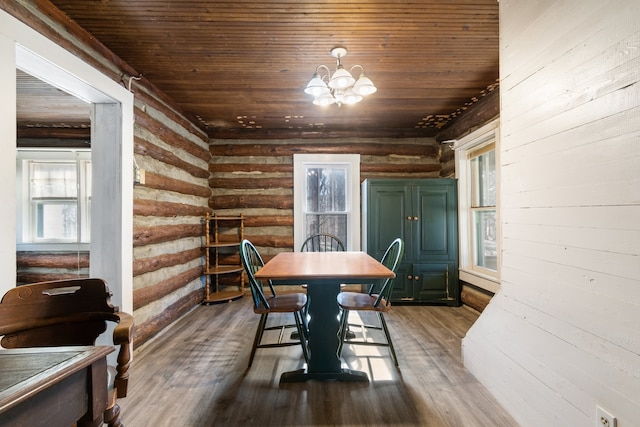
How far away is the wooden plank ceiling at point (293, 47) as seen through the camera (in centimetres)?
186

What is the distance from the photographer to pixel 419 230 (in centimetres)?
377

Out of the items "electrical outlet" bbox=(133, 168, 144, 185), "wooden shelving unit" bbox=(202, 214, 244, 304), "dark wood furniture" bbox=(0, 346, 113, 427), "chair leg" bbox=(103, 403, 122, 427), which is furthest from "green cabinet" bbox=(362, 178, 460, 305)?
"dark wood furniture" bbox=(0, 346, 113, 427)

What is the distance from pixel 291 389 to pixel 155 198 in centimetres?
220

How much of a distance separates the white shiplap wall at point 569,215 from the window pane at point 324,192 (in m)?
2.72

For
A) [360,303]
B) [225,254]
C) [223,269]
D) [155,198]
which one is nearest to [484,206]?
[360,303]

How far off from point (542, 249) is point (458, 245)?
2328mm

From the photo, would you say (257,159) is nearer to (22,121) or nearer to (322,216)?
(322,216)

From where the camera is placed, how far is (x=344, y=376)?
2023mm

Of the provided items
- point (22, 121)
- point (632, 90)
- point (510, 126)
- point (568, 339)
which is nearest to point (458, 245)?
point (510, 126)

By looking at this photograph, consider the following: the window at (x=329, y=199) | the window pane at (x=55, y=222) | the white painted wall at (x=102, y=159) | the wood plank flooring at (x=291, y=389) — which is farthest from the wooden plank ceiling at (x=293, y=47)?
the wood plank flooring at (x=291, y=389)

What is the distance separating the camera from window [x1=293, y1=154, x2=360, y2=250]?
4328 millimetres

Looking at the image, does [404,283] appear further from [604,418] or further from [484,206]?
[604,418]

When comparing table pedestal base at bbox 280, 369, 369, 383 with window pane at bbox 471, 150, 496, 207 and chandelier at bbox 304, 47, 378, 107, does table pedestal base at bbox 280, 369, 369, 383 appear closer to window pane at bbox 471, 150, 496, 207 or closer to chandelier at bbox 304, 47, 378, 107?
chandelier at bbox 304, 47, 378, 107

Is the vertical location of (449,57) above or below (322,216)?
above
